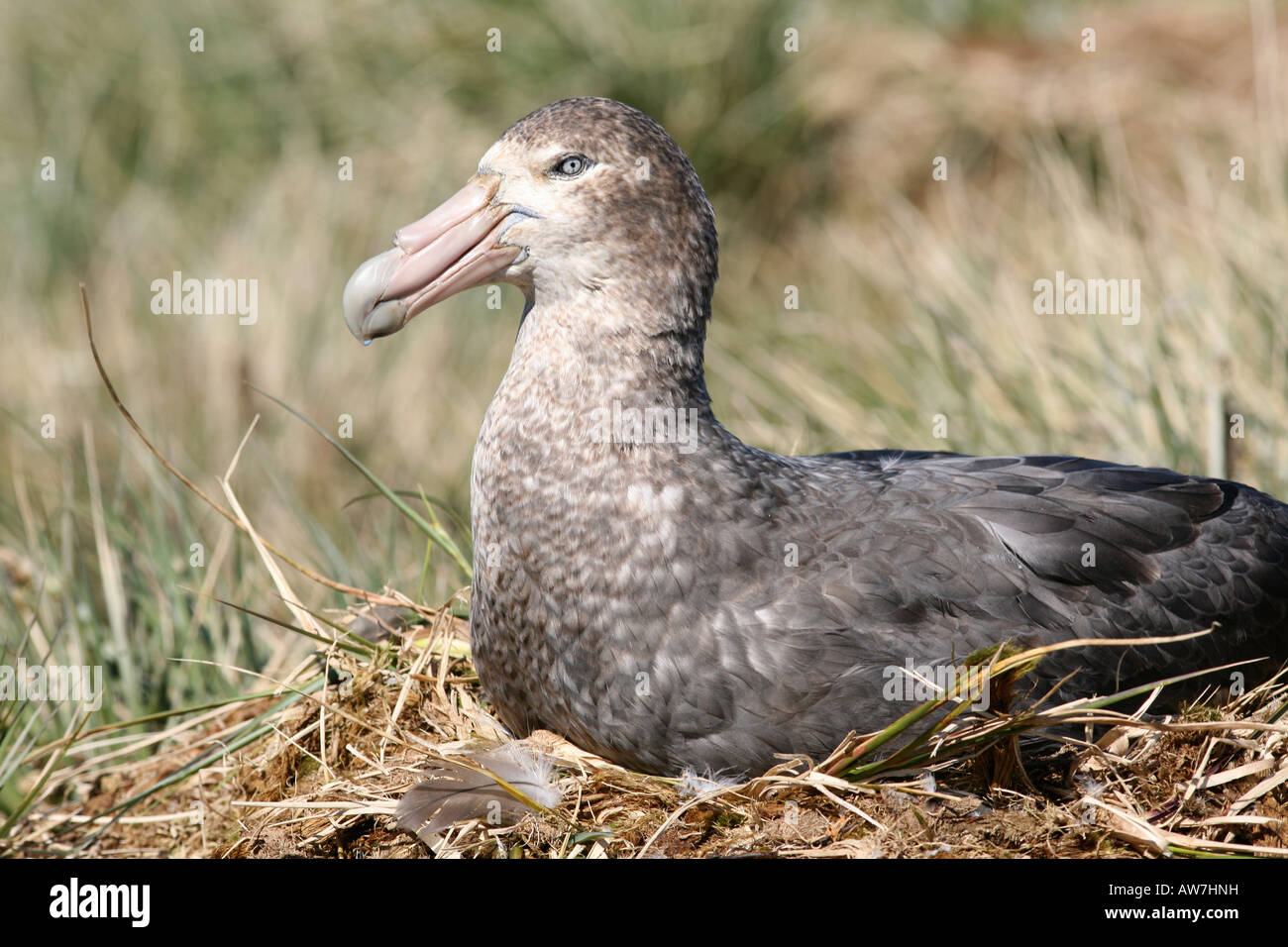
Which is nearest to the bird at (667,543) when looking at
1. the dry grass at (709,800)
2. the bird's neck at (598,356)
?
A: the bird's neck at (598,356)

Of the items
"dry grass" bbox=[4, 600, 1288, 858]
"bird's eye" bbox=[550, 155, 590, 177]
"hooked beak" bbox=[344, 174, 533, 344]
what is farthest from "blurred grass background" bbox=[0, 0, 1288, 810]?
"bird's eye" bbox=[550, 155, 590, 177]

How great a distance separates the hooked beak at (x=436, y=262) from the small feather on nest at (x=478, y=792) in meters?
0.94

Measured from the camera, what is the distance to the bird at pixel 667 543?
295 cm

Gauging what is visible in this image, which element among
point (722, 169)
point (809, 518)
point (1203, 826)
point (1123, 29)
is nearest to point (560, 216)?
point (809, 518)

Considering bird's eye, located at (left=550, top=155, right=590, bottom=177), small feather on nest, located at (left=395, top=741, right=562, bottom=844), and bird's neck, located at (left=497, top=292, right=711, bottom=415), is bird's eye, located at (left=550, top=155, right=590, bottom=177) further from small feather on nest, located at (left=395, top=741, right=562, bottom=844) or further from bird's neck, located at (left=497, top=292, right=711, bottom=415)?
small feather on nest, located at (left=395, top=741, right=562, bottom=844)

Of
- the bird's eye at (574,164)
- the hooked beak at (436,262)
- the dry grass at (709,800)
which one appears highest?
the bird's eye at (574,164)

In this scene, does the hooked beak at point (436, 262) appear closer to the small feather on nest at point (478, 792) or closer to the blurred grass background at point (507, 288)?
the small feather on nest at point (478, 792)

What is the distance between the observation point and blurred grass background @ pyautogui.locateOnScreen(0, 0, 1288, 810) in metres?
4.55

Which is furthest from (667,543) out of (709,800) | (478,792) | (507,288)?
(507,288)

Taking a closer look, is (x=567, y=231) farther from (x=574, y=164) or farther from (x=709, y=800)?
(x=709, y=800)

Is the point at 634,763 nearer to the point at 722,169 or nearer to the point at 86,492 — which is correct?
the point at 86,492

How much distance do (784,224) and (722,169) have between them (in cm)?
55

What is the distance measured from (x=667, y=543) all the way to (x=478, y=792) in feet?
2.12

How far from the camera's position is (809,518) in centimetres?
314
